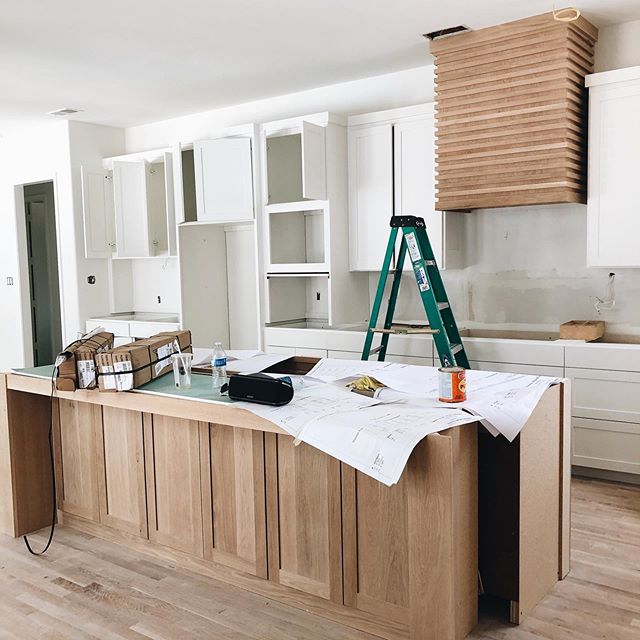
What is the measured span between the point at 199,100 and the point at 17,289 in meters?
2.99

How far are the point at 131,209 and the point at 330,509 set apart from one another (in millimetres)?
4840

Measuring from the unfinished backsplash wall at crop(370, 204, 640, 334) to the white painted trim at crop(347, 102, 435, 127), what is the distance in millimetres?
816

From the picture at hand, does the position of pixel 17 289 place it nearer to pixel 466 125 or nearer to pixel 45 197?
pixel 45 197

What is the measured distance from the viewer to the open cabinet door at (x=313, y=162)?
205 inches

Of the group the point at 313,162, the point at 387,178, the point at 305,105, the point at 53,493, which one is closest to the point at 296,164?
the point at 305,105

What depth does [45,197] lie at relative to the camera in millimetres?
8602

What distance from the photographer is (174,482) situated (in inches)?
124

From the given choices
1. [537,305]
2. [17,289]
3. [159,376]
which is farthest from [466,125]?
[17,289]

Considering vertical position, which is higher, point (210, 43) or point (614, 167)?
point (210, 43)

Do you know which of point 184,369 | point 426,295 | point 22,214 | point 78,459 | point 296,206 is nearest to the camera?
point 184,369

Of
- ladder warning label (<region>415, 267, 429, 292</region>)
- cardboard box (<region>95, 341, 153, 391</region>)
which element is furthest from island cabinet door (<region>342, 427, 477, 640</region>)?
ladder warning label (<region>415, 267, 429, 292</region>)

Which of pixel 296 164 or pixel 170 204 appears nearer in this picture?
pixel 296 164

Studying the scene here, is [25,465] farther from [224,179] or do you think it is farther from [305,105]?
[305,105]

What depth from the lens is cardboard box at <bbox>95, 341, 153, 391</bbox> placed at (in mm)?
3090
